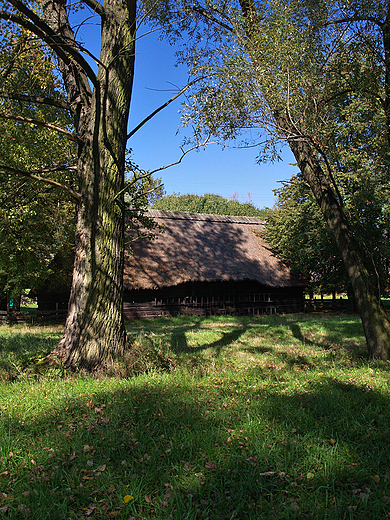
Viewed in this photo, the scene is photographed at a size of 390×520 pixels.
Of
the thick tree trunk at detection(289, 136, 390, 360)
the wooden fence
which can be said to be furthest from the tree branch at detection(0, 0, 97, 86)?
the wooden fence

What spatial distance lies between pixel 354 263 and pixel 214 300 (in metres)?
15.4

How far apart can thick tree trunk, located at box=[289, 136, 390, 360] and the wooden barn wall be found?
13.8m

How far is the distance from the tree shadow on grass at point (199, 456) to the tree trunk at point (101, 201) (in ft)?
4.20

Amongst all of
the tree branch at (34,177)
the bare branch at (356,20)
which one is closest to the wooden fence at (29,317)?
the tree branch at (34,177)

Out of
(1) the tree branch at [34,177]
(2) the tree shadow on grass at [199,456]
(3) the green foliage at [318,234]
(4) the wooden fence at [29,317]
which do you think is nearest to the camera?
(2) the tree shadow on grass at [199,456]

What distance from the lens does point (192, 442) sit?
3541mm

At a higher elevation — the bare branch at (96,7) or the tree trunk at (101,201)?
the bare branch at (96,7)

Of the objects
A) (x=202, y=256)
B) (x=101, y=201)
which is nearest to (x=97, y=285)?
(x=101, y=201)

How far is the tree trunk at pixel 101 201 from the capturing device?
5.88 metres

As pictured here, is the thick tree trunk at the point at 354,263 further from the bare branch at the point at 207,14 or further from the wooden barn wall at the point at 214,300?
the wooden barn wall at the point at 214,300

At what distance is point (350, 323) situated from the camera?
45.1ft

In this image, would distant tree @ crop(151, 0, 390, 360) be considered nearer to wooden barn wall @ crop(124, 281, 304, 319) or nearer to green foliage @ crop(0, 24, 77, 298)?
green foliage @ crop(0, 24, 77, 298)

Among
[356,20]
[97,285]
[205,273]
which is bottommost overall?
[97,285]

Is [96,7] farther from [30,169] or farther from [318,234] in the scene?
[318,234]
